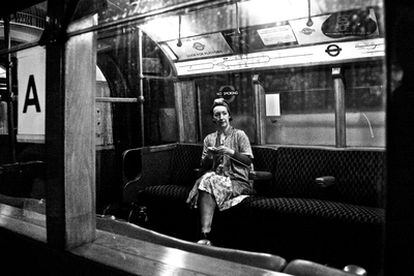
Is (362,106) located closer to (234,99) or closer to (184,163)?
(234,99)

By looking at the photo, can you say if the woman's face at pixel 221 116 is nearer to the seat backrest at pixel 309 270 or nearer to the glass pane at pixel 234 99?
the glass pane at pixel 234 99

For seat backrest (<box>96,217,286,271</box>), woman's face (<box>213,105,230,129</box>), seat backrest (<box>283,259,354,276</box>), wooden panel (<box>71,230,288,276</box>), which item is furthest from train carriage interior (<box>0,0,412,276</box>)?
woman's face (<box>213,105,230,129</box>)

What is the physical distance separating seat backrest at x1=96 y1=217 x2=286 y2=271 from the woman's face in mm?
2248

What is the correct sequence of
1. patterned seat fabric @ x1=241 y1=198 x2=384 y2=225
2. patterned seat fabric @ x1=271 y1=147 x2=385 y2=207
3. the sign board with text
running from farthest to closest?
patterned seat fabric @ x1=271 y1=147 x2=385 y2=207 → patterned seat fabric @ x1=241 y1=198 x2=384 y2=225 → the sign board with text

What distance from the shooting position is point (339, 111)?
4.58 m

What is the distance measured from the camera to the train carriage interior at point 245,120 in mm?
2434

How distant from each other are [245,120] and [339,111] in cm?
155

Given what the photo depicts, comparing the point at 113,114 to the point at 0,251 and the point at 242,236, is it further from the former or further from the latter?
the point at 0,251

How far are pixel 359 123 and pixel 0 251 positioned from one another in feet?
13.8

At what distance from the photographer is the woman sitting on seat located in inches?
156

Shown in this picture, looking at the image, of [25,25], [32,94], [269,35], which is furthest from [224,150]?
[25,25]

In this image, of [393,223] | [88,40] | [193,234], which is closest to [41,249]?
[88,40]

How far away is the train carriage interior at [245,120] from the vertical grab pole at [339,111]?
0.01 meters

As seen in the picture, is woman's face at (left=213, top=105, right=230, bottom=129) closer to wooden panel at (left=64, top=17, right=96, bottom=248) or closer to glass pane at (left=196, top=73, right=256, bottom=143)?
glass pane at (left=196, top=73, right=256, bottom=143)
